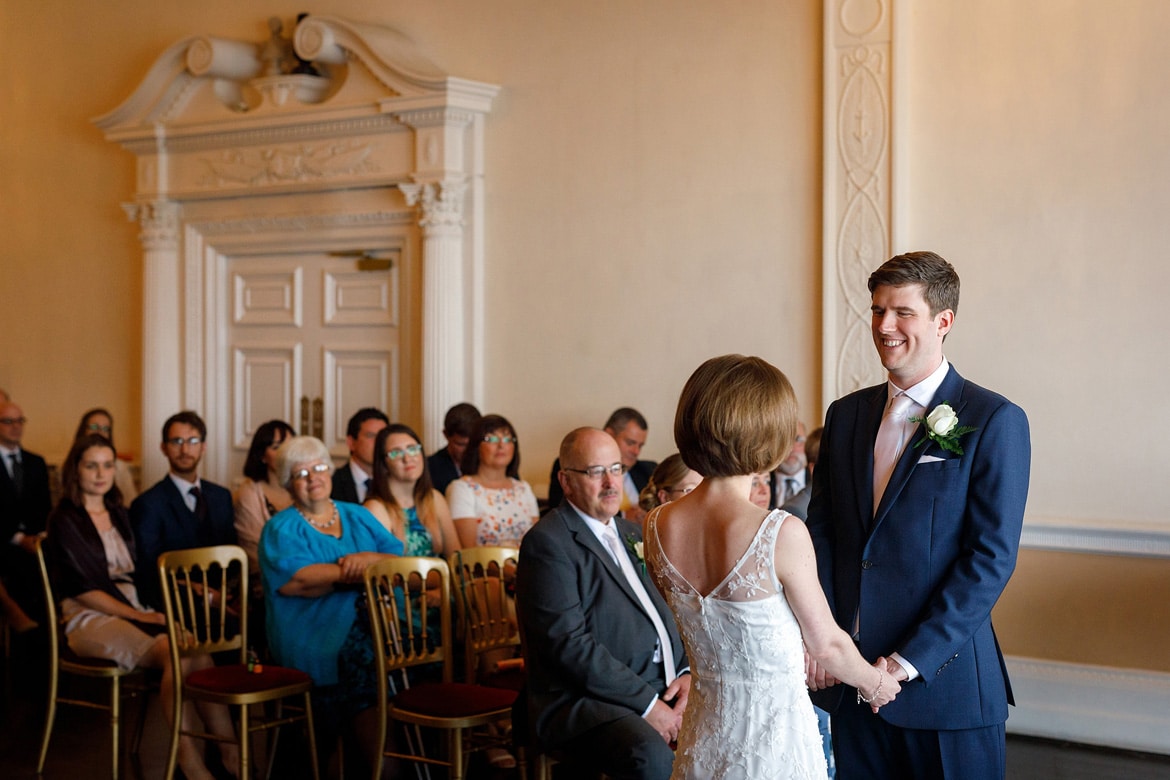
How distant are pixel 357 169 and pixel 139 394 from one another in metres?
2.51

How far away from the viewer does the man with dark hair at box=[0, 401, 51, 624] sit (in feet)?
24.3

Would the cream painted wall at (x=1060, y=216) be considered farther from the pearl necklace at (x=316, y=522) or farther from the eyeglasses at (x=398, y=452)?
the pearl necklace at (x=316, y=522)

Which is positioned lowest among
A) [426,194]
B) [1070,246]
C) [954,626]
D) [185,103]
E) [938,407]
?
[954,626]

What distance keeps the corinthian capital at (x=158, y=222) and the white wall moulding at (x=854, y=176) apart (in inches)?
184

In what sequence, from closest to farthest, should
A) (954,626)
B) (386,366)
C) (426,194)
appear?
(954,626) < (426,194) < (386,366)

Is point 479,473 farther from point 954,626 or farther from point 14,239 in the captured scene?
point 14,239

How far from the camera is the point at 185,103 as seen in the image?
823cm

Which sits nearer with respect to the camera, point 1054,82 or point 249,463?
point 1054,82

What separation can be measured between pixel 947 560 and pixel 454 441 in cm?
449

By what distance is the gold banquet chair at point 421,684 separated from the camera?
4.20 metres

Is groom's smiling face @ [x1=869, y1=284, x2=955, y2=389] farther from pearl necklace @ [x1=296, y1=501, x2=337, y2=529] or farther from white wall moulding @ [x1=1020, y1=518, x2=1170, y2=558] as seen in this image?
white wall moulding @ [x1=1020, y1=518, x2=1170, y2=558]

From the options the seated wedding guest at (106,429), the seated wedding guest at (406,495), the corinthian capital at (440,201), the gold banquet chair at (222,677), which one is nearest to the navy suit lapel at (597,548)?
the gold banquet chair at (222,677)

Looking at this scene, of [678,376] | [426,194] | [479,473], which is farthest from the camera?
[426,194]

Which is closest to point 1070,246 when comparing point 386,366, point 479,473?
point 479,473
